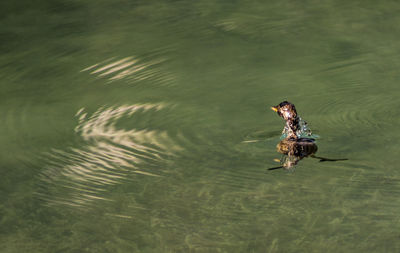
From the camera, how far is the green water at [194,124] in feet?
7.58

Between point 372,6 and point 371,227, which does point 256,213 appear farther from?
point 372,6

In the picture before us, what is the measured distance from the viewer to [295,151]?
283 cm

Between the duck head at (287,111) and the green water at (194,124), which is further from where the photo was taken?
the duck head at (287,111)

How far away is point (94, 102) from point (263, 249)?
1.58m

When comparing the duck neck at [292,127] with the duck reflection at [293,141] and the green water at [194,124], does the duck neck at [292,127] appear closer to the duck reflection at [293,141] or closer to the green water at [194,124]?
the duck reflection at [293,141]

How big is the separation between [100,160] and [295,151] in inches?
31.7

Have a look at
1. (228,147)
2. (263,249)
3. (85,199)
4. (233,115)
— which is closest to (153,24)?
(233,115)

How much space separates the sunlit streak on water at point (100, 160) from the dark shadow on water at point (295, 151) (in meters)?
0.44

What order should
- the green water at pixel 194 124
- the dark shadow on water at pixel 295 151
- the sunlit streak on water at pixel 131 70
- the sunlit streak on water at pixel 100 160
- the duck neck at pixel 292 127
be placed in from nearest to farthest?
the green water at pixel 194 124, the sunlit streak on water at pixel 100 160, the dark shadow on water at pixel 295 151, the duck neck at pixel 292 127, the sunlit streak on water at pixel 131 70

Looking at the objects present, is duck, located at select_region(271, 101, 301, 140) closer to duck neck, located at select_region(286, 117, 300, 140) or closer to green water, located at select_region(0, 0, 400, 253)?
duck neck, located at select_region(286, 117, 300, 140)

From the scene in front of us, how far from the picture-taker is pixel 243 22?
4441mm

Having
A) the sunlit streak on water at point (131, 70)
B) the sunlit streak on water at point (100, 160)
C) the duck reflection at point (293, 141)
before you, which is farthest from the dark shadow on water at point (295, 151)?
the sunlit streak on water at point (131, 70)

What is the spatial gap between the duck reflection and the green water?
0.04 m

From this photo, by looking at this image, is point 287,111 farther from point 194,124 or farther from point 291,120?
point 194,124
